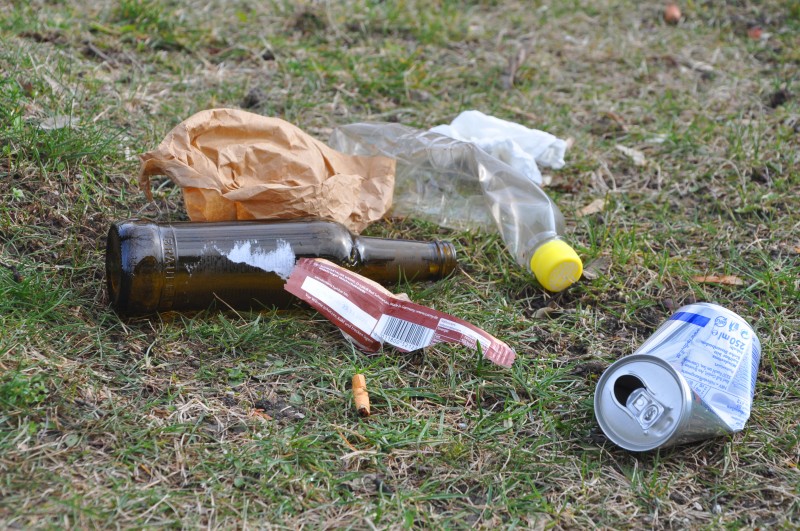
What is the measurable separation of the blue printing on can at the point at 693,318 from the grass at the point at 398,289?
0.31 m

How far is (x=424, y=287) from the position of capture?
2795 mm

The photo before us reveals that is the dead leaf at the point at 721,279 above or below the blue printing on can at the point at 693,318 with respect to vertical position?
below

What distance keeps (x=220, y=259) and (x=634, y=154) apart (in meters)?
2.04

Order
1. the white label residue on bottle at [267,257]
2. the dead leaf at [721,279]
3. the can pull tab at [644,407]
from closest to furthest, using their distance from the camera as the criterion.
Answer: the can pull tab at [644,407]
the white label residue on bottle at [267,257]
the dead leaf at [721,279]

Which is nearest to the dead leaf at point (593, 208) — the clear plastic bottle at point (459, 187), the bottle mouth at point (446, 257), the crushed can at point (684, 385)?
the clear plastic bottle at point (459, 187)

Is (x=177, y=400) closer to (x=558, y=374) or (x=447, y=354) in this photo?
(x=447, y=354)

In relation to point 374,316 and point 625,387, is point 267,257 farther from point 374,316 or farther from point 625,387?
point 625,387

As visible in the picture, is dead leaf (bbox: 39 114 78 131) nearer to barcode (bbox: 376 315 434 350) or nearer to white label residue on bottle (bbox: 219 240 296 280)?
white label residue on bottle (bbox: 219 240 296 280)

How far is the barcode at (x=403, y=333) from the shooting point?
246cm

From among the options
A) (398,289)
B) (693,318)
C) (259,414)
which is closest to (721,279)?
(693,318)

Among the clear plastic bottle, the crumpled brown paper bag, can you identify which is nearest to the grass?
the clear plastic bottle

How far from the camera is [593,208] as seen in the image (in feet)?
10.9

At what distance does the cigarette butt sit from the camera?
221cm

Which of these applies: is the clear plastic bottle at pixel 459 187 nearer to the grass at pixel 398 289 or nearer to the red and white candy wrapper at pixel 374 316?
the grass at pixel 398 289
